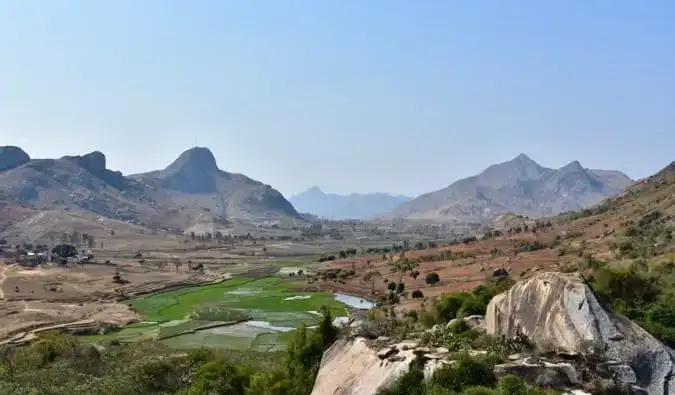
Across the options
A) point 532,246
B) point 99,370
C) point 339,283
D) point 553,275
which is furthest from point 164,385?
point 532,246

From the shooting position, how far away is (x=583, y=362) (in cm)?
2045

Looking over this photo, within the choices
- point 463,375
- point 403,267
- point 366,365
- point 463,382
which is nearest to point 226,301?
point 403,267

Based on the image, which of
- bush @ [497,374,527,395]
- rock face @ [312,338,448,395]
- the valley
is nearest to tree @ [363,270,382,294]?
the valley

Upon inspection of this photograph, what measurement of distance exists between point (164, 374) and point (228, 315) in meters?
46.9

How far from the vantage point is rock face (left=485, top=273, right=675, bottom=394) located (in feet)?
66.8

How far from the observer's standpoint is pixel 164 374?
33.6 meters

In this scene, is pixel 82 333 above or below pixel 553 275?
below

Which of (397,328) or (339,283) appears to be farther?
(339,283)

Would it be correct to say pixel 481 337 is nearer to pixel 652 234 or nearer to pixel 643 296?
pixel 643 296

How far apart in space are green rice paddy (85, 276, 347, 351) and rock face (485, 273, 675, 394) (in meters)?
30.3

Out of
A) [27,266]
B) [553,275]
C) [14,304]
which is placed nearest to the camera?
[553,275]

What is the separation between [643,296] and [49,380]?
113 feet

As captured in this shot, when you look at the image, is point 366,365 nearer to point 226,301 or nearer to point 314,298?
point 314,298

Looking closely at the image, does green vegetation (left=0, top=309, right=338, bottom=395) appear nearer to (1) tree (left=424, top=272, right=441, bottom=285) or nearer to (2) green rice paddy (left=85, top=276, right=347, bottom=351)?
(2) green rice paddy (left=85, top=276, right=347, bottom=351)
